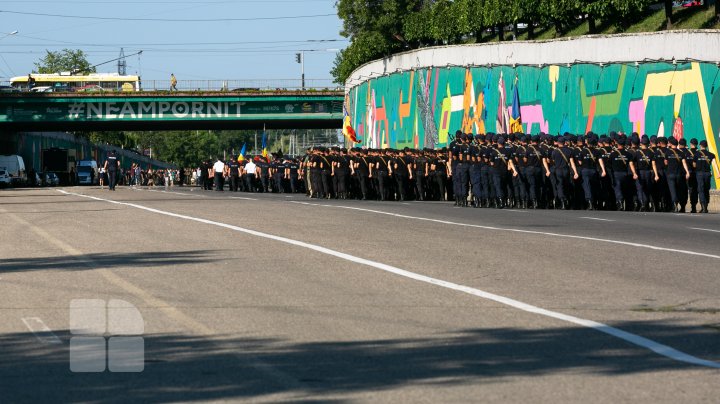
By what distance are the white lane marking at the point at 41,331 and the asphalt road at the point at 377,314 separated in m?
0.02

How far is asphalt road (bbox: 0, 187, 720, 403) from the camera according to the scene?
791 cm

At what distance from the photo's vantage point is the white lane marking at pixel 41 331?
966 cm

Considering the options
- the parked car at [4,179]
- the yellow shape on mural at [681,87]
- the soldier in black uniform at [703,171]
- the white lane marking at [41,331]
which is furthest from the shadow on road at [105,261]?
the parked car at [4,179]

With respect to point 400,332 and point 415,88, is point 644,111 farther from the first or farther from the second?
point 400,332

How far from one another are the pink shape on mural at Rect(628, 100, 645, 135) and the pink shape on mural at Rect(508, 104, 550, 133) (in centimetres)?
712

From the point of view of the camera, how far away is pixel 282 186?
64.2 meters

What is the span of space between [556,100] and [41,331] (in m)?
43.3

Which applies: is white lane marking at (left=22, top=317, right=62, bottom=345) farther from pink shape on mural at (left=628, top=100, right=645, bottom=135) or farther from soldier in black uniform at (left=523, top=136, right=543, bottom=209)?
pink shape on mural at (left=628, top=100, right=645, bottom=135)

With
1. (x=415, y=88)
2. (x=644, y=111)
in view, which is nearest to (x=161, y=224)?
(x=644, y=111)

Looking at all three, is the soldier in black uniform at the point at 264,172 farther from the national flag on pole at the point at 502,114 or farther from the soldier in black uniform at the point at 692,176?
Answer: the soldier in black uniform at the point at 692,176

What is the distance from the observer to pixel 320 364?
857cm

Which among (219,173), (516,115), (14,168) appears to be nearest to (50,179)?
(14,168)

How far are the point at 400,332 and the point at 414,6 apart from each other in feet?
288

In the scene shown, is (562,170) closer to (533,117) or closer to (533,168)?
(533,168)
